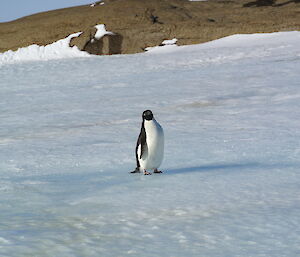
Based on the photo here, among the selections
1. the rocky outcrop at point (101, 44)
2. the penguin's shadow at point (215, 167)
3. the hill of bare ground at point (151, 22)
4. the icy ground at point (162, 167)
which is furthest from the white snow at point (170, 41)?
the penguin's shadow at point (215, 167)

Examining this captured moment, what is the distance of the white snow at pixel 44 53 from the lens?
19295 mm

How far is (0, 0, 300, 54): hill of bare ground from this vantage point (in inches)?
747

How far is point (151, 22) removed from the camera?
784 inches

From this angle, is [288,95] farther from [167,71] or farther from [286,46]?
[286,46]

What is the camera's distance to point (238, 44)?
17.4m

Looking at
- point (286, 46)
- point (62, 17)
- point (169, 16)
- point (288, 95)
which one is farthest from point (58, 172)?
point (62, 17)

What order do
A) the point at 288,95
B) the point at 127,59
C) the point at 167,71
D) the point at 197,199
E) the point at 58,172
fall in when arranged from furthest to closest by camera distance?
1. the point at 127,59
2. the point at 167,71
3. the point at 288,95
4. the point at 58,172
5. the point at 197,199

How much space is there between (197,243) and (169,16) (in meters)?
17.6

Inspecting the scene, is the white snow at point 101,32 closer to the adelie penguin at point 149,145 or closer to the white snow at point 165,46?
the white snow at point 165,46

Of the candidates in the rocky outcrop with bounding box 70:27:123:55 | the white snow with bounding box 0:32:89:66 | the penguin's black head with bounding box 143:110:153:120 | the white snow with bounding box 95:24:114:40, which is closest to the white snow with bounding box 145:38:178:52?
the rocky outcrop with bounding box 70:27:123:55

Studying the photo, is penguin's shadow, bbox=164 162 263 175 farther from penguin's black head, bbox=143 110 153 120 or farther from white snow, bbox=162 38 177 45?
white snow, bbox=162 38 177 45

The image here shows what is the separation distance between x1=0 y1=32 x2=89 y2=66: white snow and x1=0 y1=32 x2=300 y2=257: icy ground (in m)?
5.81

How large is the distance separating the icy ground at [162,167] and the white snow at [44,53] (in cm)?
581

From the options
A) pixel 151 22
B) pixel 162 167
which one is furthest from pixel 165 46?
pixel 162 167
